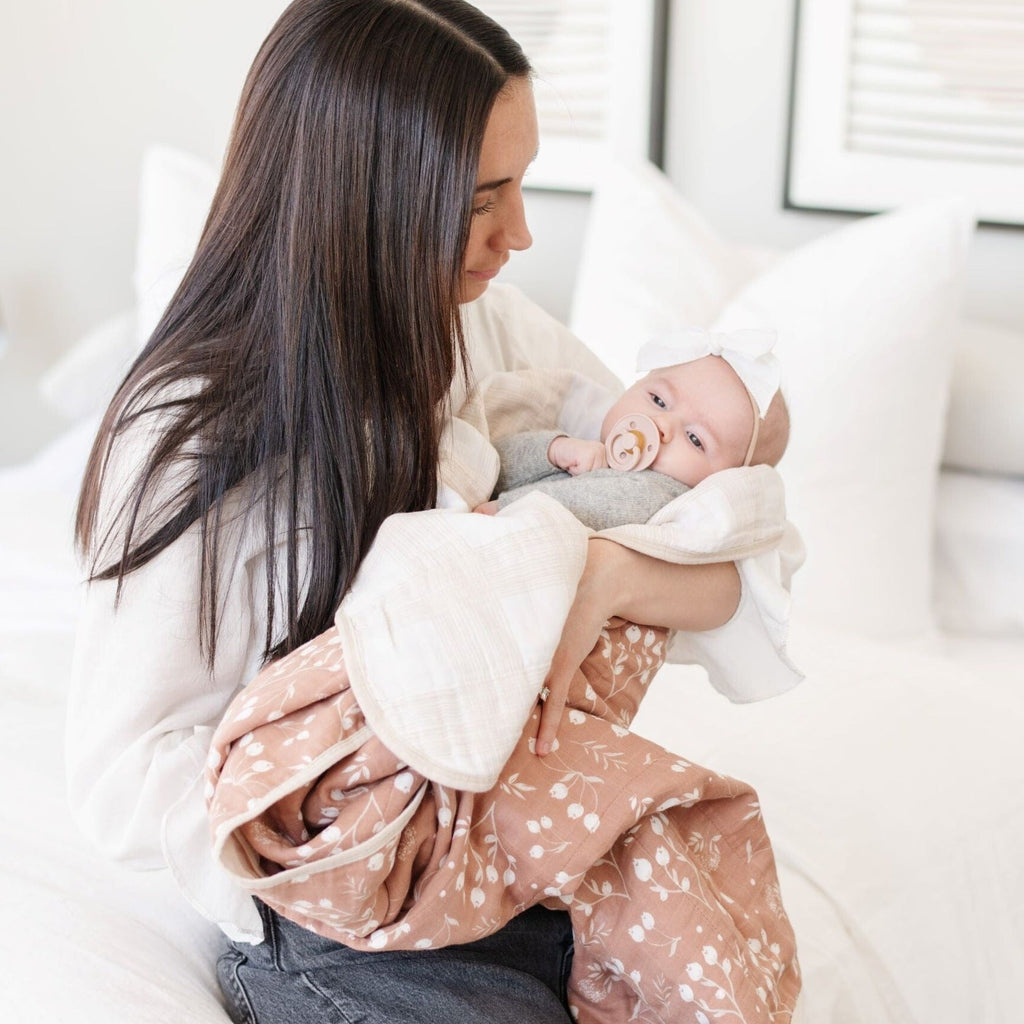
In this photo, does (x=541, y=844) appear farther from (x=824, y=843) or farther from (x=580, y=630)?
(x=824, y=843)

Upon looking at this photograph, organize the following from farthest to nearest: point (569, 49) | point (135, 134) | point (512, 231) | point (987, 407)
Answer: point (135, 134) < point (569, 49) < point (987, 407) < point (512, 231)

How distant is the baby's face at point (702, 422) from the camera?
1106 millimetres

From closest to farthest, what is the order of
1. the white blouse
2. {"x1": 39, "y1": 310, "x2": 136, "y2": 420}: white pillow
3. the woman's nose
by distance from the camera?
the white blouse
the woman's nose
{"x1": 39, "y1": 310, "x2": 136, "y2": 420}: white pillow

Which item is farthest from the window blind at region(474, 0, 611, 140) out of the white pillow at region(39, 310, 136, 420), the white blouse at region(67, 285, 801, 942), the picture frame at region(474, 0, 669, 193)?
→ the white blouse at region(67, 285, 801, 942)

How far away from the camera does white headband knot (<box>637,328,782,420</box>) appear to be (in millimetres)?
1116

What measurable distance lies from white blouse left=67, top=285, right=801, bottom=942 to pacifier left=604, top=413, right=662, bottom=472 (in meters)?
0.32

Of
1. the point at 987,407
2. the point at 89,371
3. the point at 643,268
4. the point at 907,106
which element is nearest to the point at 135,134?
the point at 89,371

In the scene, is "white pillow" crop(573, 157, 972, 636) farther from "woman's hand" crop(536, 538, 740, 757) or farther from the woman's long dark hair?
the woman's long dark hair

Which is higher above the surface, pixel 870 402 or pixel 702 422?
pixel 702 422

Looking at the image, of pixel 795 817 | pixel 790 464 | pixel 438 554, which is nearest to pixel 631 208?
pixel 790 464

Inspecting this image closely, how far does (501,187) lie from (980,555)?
115cm

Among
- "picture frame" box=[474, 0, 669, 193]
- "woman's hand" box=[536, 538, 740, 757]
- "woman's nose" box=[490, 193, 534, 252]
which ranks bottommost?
"woman's hand" box=[536, 538, 740, 757]

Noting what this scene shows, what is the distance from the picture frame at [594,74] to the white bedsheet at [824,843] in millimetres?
1065

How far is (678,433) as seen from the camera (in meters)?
1.12
